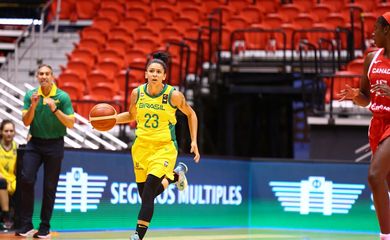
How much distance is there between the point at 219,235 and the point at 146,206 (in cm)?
393

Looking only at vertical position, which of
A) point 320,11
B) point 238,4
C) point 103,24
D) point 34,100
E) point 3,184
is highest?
point 238,4

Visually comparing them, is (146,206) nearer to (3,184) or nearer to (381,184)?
(381,184)

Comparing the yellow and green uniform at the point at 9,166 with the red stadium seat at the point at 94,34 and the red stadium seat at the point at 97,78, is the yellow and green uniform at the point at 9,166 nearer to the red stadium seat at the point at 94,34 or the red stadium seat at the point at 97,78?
the red stadium seat at the point at 97,78

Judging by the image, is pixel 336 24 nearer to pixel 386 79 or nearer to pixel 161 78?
pixel 161 78

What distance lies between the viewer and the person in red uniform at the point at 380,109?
7.56 meters

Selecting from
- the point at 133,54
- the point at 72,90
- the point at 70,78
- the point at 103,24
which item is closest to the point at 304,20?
the point at 133,54

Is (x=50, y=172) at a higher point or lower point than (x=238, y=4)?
lower

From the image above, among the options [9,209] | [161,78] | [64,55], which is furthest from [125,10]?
[161,78]

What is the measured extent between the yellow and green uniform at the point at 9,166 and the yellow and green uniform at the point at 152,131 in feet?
Result: 11.1

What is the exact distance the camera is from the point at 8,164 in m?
12.8

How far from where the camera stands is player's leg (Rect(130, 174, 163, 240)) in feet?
30.7

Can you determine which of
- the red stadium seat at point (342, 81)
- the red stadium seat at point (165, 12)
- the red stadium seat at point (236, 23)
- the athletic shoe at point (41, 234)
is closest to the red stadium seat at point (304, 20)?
the red stadium seat at point (236, 23)

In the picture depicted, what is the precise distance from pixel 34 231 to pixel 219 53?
820cm

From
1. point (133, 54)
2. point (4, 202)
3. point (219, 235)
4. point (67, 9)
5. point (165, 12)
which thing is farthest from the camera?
point (67, 9)
